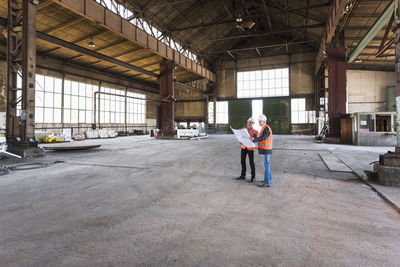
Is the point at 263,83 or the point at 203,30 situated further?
the point at 263,83

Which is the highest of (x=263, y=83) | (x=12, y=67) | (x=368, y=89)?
(x=263, y=83)

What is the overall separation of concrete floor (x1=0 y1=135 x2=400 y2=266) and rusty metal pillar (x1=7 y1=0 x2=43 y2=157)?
5.76 m

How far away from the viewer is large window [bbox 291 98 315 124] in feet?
105

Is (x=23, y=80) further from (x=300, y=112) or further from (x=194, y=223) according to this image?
(x=300, y=112)

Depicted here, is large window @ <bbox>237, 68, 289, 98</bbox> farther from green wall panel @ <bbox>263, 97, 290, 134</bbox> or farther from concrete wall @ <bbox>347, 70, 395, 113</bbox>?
concrete wall @ <bbox>347, 70, 395, 113</bbox>

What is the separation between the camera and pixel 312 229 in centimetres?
297

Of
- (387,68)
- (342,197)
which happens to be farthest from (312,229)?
(387,68)

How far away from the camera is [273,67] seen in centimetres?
3362

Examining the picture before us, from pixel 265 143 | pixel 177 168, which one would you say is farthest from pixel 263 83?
pixel 265 143

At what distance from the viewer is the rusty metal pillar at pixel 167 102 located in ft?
77.7

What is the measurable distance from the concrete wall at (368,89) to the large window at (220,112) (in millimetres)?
17736

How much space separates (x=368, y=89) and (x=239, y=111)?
17.5 meters

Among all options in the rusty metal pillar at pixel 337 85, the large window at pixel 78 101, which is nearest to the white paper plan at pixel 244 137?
the rusty metal pillar at pixel 337 85

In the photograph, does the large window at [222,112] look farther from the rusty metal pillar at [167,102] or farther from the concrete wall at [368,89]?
the concrete wall at [368,89]
